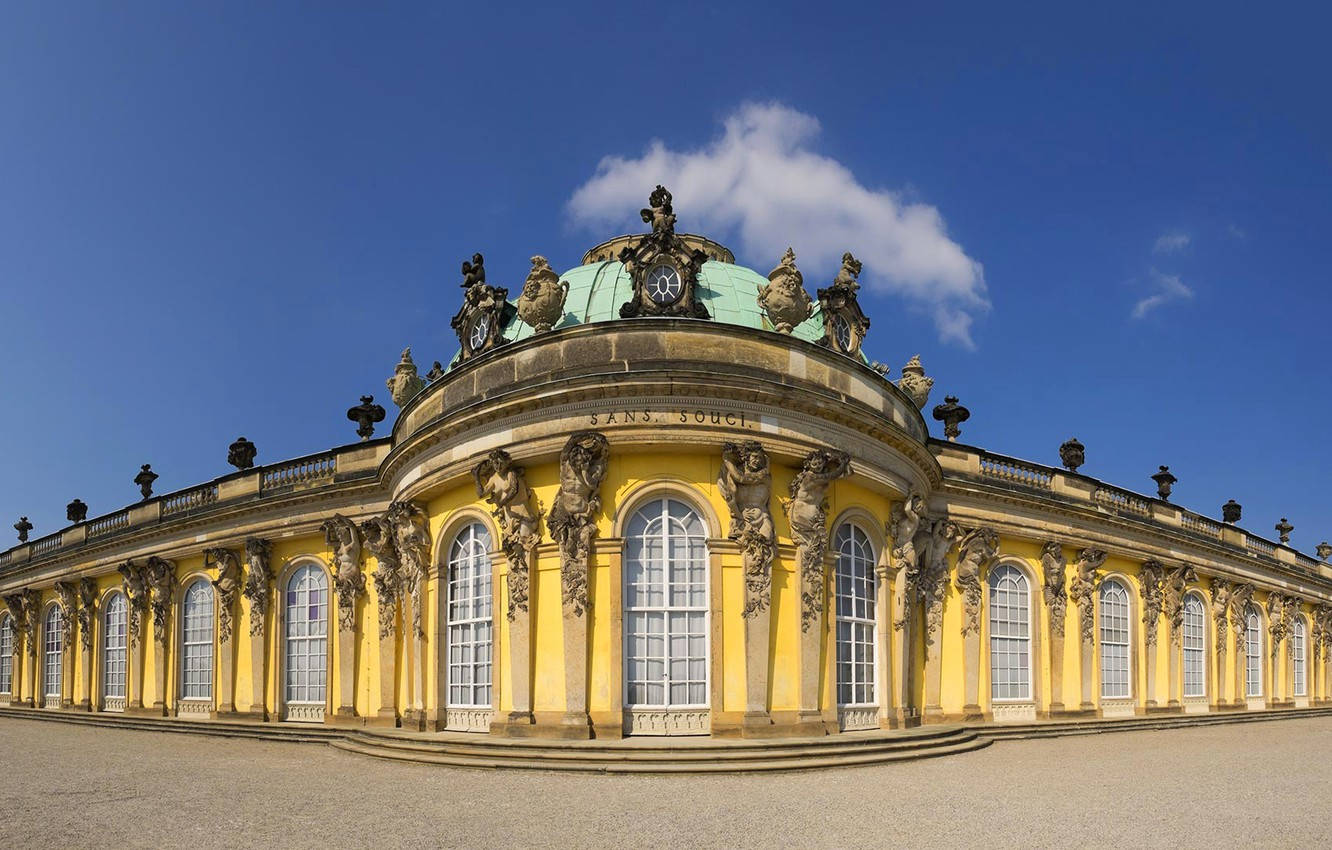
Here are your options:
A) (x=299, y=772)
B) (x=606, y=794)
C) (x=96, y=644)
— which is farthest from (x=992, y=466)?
(x=96, y=644)

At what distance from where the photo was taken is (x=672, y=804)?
42.5 feet

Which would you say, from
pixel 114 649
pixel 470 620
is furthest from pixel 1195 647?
pixel 114 649

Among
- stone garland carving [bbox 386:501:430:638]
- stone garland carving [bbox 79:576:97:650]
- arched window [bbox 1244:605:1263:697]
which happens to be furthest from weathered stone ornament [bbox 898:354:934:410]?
stone garland carving [bbox 79:576:97:650]

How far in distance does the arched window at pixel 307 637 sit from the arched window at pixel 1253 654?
3096 cm

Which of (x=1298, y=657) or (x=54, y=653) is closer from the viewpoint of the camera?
(x=54, y=653)

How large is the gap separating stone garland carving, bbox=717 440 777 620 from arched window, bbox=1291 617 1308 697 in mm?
31849

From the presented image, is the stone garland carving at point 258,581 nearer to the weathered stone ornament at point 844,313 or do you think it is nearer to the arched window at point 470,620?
the arched window at point 470,620

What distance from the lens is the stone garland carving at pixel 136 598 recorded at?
105ft

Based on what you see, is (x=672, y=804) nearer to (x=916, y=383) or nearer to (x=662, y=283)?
(x=662, y=283)

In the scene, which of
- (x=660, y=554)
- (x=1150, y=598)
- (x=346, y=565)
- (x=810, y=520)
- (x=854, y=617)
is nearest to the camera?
(x=660, y=554)

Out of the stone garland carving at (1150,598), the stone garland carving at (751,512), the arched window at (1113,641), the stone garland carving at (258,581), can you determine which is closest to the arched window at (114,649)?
the stone garland carving at (258,581)

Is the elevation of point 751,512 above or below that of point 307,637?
above

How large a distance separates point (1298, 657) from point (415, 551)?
121 feet

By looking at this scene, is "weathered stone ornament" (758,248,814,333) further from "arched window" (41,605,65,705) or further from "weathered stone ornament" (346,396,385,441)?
"arched window" (41,605,65,705)
